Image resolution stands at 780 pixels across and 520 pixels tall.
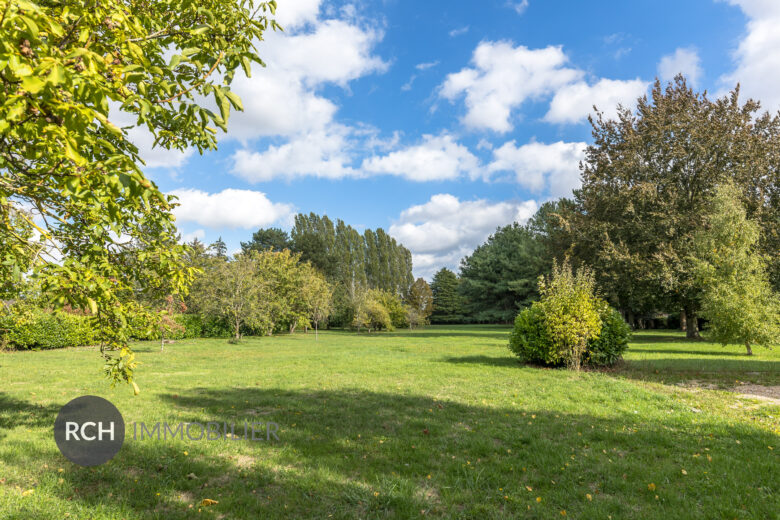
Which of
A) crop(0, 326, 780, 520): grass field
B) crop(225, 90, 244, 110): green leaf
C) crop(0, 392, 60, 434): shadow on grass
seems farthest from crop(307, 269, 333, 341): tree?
crop(225, 90, 244, 110): green leaf

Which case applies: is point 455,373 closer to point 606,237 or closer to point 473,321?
point 606,237

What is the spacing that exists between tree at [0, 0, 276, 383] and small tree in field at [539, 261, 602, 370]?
30.5 ft

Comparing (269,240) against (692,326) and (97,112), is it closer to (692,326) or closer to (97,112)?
(692,326)

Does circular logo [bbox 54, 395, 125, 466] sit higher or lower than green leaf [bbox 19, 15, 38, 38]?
lower

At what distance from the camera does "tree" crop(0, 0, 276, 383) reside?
1655mm

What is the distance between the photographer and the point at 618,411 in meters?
6.26

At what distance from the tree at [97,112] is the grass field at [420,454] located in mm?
1473

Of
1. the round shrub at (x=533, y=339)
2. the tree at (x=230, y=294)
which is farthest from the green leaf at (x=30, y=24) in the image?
the tree at (x=230, y=294)

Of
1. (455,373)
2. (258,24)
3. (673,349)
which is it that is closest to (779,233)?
(673,349)

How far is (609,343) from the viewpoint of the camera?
10445 millimetres

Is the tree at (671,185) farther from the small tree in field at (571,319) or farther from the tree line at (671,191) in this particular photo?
the small tree in field at (571,319)

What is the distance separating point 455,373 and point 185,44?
30.7 feet

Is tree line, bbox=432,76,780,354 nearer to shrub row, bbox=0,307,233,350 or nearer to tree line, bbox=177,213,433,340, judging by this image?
tree line, bbox=177,213,433,340

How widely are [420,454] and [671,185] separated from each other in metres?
22.6
